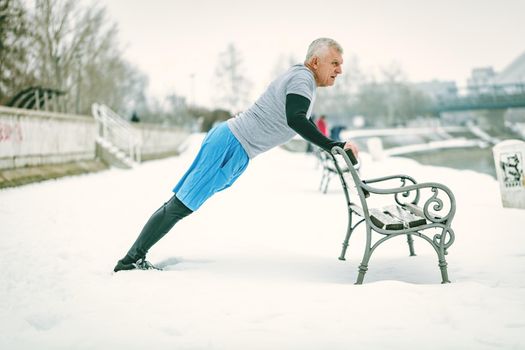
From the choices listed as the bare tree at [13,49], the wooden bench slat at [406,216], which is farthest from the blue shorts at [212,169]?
the bare tree at [13,49]

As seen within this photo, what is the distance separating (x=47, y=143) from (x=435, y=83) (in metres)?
179

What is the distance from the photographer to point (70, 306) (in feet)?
9.43

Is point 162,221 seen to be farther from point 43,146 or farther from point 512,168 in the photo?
point 43,146

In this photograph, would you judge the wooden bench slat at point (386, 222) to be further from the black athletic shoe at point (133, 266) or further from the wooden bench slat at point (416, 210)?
the black athletic shoe at point (133, 266)

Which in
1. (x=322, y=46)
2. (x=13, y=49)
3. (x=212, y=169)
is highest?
(x=13, y=49)

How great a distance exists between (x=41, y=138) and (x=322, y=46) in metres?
11.2

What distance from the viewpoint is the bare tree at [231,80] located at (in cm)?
7306

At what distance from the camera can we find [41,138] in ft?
42.0

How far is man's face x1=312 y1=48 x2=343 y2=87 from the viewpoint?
10.8 feet

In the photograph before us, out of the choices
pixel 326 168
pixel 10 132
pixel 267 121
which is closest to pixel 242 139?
pixel 267 121

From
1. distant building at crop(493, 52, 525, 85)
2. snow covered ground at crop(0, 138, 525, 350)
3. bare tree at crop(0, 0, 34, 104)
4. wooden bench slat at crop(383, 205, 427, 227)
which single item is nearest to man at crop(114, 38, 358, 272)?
snow covered ground at crop(0, 138, 525, 350)

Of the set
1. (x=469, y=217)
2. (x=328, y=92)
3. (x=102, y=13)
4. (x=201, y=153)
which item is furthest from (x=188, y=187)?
(x=328, y=92)

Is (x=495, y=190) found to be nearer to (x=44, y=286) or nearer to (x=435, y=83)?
(x=44, y=286)

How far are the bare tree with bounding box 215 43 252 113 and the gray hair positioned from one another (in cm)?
6910
